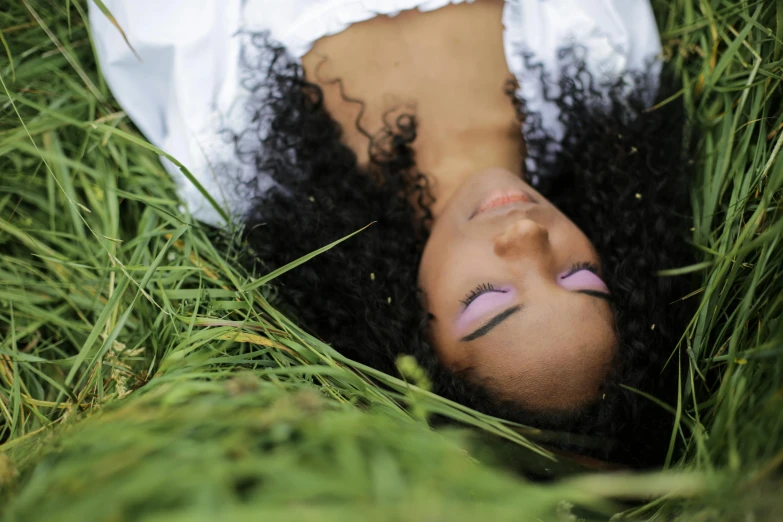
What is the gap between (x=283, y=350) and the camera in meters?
1.43

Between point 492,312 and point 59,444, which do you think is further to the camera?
point 492,312

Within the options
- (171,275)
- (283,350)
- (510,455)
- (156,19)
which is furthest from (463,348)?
(156,19)

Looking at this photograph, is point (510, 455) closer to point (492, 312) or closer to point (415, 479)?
point (492, 312)

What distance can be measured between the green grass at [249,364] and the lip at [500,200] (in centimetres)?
53

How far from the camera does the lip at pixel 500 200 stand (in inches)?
62.4

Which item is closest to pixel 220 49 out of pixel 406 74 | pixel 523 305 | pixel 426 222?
pixel 406 74

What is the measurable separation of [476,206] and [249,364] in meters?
0.76

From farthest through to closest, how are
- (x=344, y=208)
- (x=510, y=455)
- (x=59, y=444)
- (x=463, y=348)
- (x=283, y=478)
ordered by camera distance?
(x=344, y=208)
(x=463, y=348)
(x=510, y=455)
(x=59, y=444)
(x=283, y=478)

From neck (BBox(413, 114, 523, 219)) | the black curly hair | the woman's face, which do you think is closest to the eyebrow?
the woman's face

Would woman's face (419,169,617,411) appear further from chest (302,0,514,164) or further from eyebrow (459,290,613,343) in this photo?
chest (302,0,514,164)

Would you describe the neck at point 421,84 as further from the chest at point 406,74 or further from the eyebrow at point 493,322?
the eyebrow at point 493,322

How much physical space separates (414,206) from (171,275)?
0.77 meters

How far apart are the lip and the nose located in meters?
0.14

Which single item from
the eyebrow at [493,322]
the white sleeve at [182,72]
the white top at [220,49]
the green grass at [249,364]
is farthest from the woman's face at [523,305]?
the white sleeve at [182,72]
